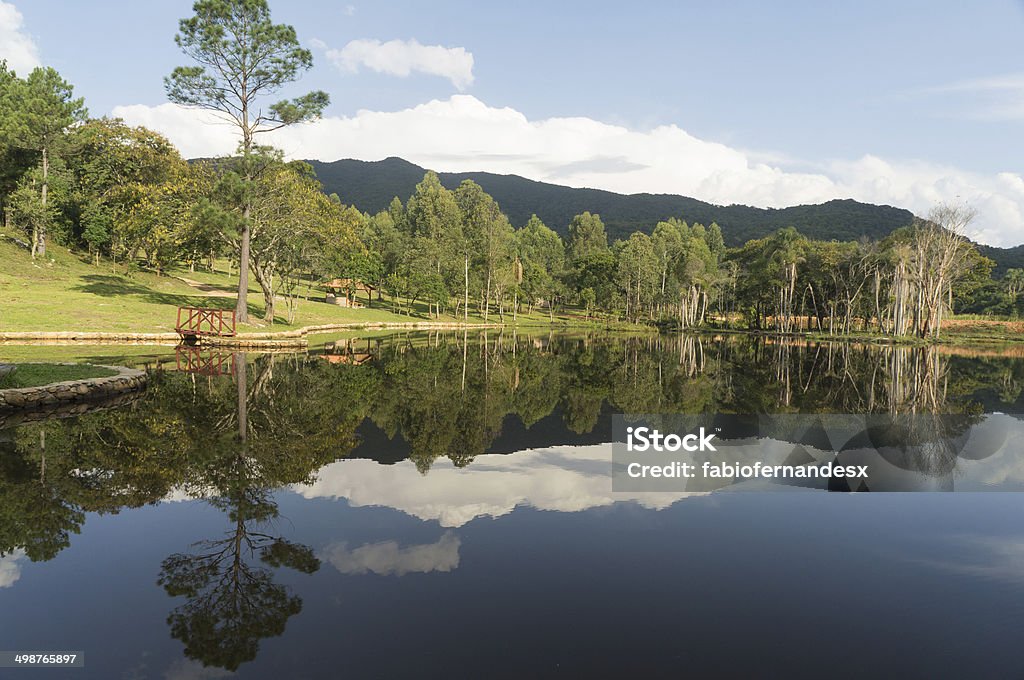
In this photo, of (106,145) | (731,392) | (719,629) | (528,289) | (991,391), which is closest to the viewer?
(719,629)

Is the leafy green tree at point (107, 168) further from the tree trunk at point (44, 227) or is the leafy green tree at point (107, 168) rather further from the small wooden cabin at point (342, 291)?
the small wooden cabin at point (342, 291)

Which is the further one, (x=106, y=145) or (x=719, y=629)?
(x=106, y=145)

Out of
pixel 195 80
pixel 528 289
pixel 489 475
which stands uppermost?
pixel 195 80

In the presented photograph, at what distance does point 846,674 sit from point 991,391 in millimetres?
28686

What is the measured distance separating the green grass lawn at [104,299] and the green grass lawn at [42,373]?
16.4 meters

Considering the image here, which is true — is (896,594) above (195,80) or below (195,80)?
below

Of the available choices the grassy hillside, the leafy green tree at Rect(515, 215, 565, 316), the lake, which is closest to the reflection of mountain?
the lake

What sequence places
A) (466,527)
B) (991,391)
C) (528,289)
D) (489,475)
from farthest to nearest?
(528,289)
(991,391)
(489,475)
(466,527)

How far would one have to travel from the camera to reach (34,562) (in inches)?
286

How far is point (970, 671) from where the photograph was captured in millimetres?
5188

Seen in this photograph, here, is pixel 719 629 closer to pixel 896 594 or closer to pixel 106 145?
pixel 896 594

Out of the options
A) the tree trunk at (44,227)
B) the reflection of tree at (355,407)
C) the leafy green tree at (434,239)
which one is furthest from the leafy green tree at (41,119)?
the reflection of tree at (355,407)

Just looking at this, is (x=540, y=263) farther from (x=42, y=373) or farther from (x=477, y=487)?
(x=477, y=487)

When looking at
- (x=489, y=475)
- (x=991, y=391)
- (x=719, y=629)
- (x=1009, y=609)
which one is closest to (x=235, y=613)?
(x=719, y=629)
